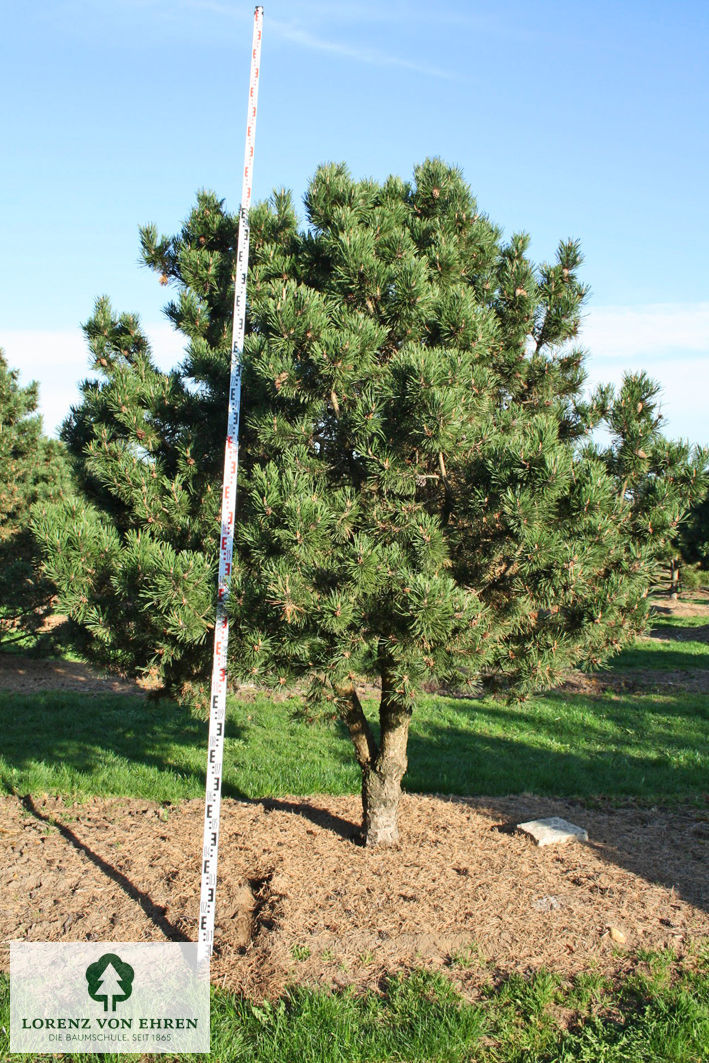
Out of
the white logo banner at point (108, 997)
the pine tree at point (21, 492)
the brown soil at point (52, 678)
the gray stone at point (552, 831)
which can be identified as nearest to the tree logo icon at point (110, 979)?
the white logo banner at point (108, 997)

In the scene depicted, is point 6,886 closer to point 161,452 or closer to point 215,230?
point 161,452

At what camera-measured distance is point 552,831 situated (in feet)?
19.4

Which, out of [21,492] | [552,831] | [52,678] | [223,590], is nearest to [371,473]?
[223,590]

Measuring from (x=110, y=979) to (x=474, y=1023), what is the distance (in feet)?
6.16

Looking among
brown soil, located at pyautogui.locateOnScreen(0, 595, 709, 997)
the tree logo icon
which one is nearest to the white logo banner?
the tree logo icon

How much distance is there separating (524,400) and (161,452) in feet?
7.73

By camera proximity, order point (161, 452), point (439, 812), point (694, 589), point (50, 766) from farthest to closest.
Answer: point (694, 589) → point (50, 766) → point (439, 812) → point (161, 452)

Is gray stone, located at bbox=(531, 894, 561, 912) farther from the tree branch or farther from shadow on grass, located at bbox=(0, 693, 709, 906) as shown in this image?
the tree branch

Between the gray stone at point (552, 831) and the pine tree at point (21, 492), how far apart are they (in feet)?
20.6

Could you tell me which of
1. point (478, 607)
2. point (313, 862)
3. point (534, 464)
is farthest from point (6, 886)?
point (534, 464)

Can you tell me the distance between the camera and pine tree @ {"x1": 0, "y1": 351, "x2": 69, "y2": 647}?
1054 cm

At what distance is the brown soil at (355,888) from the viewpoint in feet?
14.3

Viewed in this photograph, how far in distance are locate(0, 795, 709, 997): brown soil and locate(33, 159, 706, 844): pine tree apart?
4.04 ft

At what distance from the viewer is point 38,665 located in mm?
14320
